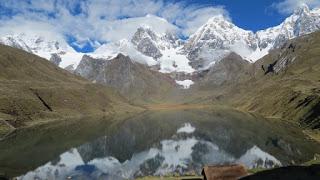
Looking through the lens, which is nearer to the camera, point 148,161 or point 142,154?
point 148,161

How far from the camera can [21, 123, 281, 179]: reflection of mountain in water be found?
118m

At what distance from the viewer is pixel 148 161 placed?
137250mm

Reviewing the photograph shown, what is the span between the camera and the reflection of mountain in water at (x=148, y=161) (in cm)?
11831

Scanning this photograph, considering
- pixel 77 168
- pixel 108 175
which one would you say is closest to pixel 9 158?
pixel 77 168

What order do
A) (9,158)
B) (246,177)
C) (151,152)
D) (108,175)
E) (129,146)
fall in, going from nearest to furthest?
(246,177), (108,175), (9,158), (151,152), (129,146)

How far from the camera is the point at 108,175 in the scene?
116 meters

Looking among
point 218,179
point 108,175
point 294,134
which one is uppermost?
point 294,134

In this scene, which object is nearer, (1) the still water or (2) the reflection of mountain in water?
(2) the reflection of mountain in water

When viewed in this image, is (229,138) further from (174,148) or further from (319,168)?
(319,168)

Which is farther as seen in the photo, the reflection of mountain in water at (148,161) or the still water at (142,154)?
the still water at (142,154)

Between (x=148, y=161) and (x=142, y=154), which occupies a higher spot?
(x=142, y=154)

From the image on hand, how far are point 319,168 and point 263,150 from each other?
74.1 meters

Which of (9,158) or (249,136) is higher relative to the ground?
(249,136)

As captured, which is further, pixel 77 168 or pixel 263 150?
pixel 263 150
